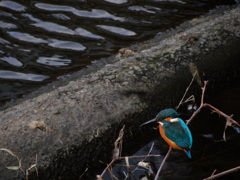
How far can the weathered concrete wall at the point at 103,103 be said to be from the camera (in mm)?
2449

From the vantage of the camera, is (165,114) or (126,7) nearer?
(165,114)

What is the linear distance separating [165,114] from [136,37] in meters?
3.16

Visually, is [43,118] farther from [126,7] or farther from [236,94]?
[126,7]

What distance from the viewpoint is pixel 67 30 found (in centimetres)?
522

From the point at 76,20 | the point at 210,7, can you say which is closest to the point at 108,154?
the point at 76,20

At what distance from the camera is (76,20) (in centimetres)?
544

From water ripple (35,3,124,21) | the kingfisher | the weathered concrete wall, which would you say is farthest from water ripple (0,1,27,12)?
the kingfisher

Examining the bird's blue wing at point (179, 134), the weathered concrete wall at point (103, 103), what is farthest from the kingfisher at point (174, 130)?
the weathered concrete wall at point (103, 103)

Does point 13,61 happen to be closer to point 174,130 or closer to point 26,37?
point 26,37

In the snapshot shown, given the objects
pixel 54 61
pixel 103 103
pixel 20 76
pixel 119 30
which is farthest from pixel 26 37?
pixel 103 103

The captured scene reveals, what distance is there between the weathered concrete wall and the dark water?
135 cm

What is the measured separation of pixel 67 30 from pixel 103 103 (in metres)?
2.63

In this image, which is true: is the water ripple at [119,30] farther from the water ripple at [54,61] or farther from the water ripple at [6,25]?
the water ripple at [6,25]

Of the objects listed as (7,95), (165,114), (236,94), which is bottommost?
(7,95)
